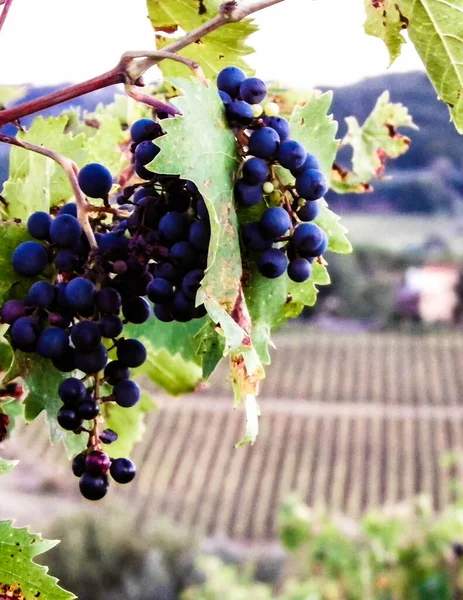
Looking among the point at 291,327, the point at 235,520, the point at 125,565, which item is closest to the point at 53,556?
the point at 125,565

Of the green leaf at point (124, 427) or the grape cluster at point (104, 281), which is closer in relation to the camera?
the grape cluster at point (104, 281)

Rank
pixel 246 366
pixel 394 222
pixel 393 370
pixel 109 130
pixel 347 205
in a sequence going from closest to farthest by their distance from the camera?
pixel 246 366, pixel 109 130, pixel 393 370, pixel 347 205, pixel 394 222

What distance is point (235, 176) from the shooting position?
399 mm

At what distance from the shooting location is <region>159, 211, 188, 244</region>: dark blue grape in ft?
1.29

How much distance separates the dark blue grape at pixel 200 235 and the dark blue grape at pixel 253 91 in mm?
66

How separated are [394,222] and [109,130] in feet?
42.5

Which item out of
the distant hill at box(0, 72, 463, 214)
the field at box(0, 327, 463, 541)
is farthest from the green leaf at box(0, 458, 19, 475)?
the distant hill at box(0, 72, 463, 214)

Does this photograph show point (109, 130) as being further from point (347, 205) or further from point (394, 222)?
point (394, 222)

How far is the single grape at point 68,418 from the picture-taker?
42cm

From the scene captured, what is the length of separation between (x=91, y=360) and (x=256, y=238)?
105mm

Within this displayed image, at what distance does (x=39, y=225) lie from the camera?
0.44m

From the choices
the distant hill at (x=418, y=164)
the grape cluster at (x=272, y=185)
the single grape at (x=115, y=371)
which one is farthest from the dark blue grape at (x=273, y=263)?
the distant hill at (x=418, y=164)

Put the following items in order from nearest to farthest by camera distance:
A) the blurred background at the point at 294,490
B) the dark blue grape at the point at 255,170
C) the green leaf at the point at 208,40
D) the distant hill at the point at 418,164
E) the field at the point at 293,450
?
the dark blue grape at the point at 255,170 → the green leaf at the point at 208,40 → the blurred background at the point at 294,490 → the field at the point at 293,450 → the distant hill at the point at 418,164

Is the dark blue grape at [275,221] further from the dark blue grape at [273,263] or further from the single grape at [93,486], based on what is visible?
the single grape at [93,486]
